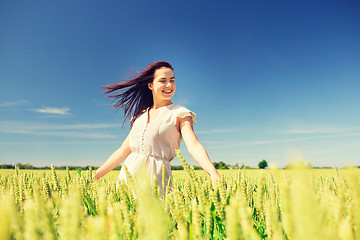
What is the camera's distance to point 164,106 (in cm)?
361

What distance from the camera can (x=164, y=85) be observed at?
354 centimetres

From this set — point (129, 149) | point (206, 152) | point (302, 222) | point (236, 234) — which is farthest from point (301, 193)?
point (129, 149)

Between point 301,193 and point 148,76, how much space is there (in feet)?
12.4

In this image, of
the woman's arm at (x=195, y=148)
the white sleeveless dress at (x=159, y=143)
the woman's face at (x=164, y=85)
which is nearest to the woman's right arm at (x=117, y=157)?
the white sleeveless dress at (x=159, y=143)

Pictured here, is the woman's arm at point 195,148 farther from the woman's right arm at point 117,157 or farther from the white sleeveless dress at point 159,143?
the woman's right arm at point 117,157

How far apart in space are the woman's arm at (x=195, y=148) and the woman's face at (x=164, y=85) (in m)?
0.56

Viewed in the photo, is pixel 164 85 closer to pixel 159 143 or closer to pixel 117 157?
pixel 159 143

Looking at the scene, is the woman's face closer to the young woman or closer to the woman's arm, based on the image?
the young woman

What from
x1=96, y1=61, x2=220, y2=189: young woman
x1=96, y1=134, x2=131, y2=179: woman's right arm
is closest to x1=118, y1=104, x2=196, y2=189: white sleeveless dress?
x1=96, y1=61, x2=220, y2=189: young woman

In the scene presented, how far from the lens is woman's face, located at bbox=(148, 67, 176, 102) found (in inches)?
140

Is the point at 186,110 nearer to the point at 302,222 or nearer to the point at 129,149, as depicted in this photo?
the point at 129,149

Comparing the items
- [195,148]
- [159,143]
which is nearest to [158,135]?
[159,143]

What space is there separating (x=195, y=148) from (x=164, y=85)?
1.25 metres

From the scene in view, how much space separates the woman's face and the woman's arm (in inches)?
21.9
